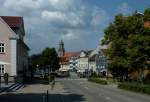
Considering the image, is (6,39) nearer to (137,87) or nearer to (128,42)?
(128,42)

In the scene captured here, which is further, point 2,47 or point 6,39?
point 2,47

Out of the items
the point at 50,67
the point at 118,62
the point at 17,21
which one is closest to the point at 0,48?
the point at 17,21

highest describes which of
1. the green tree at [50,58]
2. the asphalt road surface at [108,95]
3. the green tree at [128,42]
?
the green tree at [50,58]

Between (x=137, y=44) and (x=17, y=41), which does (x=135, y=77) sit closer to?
(x=17, y=41)

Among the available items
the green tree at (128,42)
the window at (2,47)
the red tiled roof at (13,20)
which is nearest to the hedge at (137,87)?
the green tree at (128,42)

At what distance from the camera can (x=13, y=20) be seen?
72812 millimetres

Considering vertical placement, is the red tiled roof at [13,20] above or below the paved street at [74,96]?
above

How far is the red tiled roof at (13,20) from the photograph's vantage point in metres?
71.2

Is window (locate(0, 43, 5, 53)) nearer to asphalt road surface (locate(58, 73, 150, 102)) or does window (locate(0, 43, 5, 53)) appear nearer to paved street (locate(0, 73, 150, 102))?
asphalt road surface (locate(58, 73, 150, 102))

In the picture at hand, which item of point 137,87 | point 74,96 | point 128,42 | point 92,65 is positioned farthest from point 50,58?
point 74,96

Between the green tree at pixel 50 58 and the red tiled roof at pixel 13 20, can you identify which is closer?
the red tiled roof at pixel 13 20

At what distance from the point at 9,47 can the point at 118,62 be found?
16.8 m

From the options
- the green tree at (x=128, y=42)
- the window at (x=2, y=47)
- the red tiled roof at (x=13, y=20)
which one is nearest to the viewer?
the green tree at (x=128, y=42)

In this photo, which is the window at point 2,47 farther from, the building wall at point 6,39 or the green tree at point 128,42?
the green tree at point 128,42
